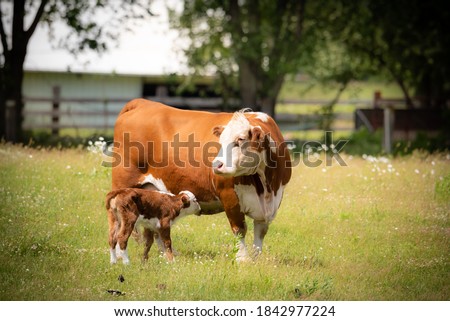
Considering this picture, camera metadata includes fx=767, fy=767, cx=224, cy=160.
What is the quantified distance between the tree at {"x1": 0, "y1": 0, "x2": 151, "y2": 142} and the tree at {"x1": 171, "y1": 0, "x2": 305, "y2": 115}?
2.78 metres

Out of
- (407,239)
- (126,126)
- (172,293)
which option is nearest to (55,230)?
(126,126)

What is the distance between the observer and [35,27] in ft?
54.4

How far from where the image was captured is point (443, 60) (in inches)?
820

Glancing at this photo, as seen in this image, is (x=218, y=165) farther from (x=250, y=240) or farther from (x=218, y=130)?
(x=250, y=240)

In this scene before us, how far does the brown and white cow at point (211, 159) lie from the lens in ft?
25.1

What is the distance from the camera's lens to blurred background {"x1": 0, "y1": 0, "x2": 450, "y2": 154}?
17.1 metres

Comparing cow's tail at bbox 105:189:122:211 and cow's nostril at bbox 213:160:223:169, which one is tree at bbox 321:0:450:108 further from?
cow's tail at bbox 105:189:122:211

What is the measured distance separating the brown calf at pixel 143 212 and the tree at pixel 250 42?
11084mm

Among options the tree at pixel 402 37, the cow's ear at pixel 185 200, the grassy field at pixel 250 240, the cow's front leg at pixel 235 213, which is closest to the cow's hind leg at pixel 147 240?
the grassy field at pixel 250 240

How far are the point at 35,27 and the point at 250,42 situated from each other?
5.22 m

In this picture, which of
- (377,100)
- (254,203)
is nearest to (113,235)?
(254,203)

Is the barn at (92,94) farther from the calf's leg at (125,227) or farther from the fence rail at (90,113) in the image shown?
the calf's leg at (125,227)
